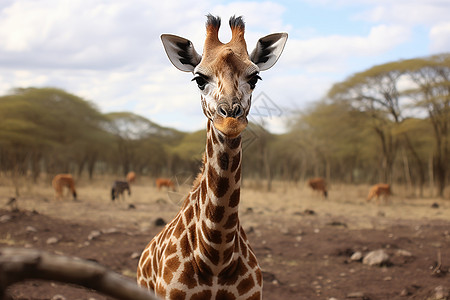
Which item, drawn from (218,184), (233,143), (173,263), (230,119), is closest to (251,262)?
(173,263)

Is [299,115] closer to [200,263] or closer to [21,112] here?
[21,112]

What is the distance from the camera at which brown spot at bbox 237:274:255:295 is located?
3.23m

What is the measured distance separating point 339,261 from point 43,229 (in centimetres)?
729

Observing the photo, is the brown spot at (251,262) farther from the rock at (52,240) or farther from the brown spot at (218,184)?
the rock at (52,240)

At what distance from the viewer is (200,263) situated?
10.5 feet

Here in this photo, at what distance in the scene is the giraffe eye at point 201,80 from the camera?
310cm

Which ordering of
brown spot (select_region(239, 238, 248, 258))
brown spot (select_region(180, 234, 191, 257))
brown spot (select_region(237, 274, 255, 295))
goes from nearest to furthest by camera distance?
brown spot (select_region(237, 274, 255, 295)) → brown spot (select_region(180, 234, 191, 257)) → brown spot (select_region(239, 238, 248, 258))

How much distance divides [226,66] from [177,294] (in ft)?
5.38

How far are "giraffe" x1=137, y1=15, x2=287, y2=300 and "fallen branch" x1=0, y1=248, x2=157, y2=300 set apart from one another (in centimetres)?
173

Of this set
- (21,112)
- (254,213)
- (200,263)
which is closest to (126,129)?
(21,112)

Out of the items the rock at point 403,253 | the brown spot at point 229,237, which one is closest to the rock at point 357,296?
the rock at point 403,253

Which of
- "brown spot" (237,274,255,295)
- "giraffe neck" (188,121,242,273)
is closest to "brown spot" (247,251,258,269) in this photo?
"brown spot" (237,274,255,295)

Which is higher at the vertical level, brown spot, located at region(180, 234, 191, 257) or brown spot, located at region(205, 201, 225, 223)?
brown spot, located at region(205, 201, 225, 223)

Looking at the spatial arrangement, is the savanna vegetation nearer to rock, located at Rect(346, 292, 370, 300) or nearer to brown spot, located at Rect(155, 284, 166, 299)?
rock, located at Rect(346, 292, 370, 300)
